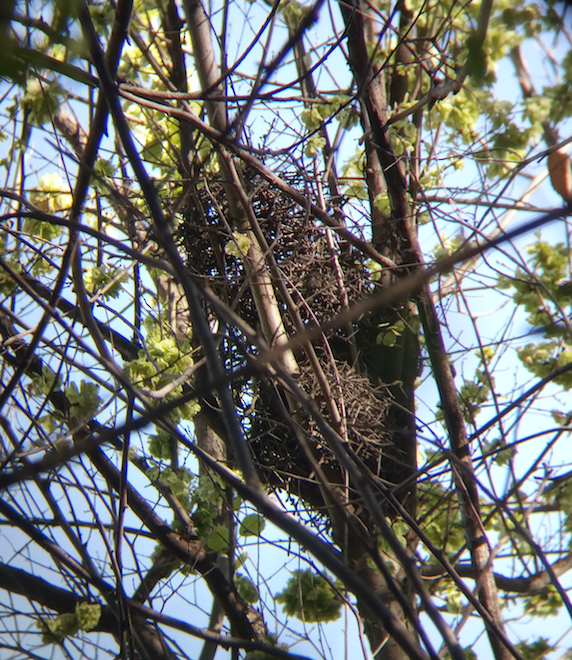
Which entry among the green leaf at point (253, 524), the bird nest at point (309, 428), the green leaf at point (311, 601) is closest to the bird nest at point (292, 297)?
the bird nest at point (309, 428)

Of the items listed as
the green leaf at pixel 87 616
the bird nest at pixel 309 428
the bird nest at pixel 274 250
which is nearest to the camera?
the green leaf at pixel 87 616

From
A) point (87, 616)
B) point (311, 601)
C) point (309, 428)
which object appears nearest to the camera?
point (87, 616)

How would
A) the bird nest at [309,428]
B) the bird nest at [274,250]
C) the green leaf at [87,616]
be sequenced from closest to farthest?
the green leaf at [87,616] < the bird nest at [309,428] < the bird nest at [274,250]

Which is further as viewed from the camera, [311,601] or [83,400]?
[311,601]

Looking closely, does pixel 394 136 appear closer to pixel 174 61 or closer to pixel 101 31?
pixel 174 61

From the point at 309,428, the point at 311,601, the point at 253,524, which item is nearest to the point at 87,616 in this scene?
the point at 253,524

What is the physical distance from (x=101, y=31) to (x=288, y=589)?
1998 mm

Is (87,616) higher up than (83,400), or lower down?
lower down

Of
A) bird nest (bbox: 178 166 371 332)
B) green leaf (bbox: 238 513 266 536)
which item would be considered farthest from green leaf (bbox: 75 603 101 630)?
bird nest (bbox: 178 166 371 332)

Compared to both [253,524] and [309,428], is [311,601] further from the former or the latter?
[309,428]

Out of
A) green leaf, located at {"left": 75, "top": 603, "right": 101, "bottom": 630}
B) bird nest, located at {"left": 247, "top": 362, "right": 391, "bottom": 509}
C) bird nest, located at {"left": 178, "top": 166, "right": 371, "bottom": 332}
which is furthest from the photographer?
bird nest, located at {"left": 178, "top": 166, "right": 371, "bottom": 332}

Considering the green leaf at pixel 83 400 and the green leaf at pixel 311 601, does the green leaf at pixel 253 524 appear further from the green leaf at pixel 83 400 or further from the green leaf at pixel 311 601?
the green leaf at pixel 83 400

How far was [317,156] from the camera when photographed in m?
2.31

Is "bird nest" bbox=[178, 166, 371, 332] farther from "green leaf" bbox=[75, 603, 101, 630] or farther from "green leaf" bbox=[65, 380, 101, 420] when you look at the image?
"green leaf" bbox=[75, 603, 101, 630]
